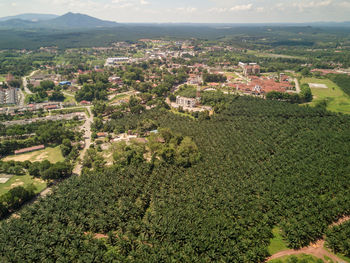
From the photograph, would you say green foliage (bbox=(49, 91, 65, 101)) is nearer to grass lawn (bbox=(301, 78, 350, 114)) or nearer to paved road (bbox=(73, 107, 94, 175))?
paved road (bbox=(73, 107, 94, 175))

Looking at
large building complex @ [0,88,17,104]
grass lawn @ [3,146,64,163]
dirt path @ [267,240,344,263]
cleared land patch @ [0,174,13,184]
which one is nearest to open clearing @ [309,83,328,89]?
dirt path @ [267,240,344,263]

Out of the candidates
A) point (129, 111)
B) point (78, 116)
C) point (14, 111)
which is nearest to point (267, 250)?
point (129, 111)

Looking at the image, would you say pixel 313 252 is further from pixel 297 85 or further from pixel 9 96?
pixel 9 96

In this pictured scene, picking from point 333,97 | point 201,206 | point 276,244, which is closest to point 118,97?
point 201,206

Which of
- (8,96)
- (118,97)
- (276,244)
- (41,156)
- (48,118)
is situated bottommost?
(41,156)

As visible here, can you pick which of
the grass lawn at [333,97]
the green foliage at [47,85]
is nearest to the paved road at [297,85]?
the grass lawn at [333,97]

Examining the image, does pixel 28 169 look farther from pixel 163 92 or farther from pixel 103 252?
pixel 163 92
